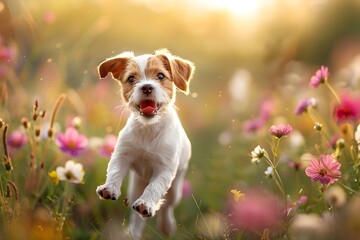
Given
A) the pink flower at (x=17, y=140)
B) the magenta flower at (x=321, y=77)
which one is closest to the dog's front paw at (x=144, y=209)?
the magenta flower at (x=321, y=77)

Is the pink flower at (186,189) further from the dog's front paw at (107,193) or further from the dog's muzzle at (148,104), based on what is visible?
the dog's front paw at (107,193)

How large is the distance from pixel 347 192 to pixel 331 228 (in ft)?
3.60

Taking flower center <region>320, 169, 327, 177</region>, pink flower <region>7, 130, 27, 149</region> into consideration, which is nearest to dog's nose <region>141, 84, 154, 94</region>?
flower center <region>320, 169, 327, 177</region>

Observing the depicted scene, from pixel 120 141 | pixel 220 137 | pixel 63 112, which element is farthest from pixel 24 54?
pixel 120 141

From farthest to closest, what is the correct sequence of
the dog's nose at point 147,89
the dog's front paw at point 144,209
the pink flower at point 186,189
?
1. the pink flower at point 186,189
2. the dog's nose at point 147,89
3. the dog's front paw at point 144,209

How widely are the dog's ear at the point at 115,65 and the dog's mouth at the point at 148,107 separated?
254 mm

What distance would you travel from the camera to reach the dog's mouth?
2889mm

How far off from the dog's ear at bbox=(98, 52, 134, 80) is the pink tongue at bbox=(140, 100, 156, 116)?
0.26m

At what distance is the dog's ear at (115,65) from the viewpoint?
3002mm

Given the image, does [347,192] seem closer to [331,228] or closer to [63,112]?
[331,228]

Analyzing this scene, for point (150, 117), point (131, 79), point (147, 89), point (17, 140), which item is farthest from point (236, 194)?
point (17, 140)

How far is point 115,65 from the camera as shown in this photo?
10.1 feet

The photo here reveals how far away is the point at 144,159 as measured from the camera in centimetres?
312

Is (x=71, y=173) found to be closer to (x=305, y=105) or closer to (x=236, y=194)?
(x=236, y=194)
